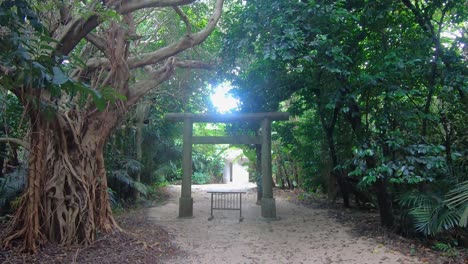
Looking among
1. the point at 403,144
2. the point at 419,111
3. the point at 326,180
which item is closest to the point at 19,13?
the point at 403,144

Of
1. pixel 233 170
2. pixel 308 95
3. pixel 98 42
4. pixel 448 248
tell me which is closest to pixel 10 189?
pixel 98 42

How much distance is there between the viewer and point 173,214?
10.3 meters

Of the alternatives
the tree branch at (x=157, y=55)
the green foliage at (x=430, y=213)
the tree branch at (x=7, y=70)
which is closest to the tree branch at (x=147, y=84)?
the tree branch at (x=157, y=55)

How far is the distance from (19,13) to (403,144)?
5973 millimetres

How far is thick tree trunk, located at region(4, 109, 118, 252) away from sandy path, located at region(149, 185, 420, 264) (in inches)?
65.1

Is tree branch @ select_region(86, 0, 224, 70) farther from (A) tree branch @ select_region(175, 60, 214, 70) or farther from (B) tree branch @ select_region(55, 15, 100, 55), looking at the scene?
(B) tree branch @ select_region(55, 15, 100, 55)

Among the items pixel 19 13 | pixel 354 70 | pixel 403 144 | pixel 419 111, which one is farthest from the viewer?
pixel 354 70

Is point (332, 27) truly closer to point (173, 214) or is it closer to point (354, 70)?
point (354, 70)

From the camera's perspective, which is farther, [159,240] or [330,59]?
[159,240]

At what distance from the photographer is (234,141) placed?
10.1 metres

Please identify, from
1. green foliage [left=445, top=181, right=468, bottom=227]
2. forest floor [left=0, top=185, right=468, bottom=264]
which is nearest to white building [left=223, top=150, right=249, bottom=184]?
forest floor [left=0, top=185, right=468, bottom=264]

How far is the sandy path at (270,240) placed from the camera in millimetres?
5980

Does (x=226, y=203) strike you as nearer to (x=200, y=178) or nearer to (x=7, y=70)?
(x=7, y=70)

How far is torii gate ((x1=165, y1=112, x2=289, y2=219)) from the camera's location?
377 inches
